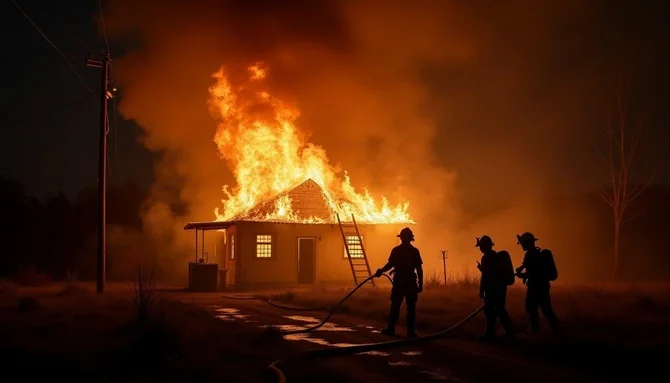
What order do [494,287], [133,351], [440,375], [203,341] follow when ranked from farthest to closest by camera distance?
[494,287], [203,341], [133,351], [440,375]

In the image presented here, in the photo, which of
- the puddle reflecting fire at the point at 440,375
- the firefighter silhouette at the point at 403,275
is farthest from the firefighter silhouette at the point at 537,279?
the puddle reflecting fire at the point at 440,375

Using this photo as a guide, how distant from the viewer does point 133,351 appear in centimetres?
916

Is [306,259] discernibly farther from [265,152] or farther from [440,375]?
[440,375]

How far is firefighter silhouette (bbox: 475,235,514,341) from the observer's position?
443 inches

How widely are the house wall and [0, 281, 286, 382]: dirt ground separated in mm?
15879

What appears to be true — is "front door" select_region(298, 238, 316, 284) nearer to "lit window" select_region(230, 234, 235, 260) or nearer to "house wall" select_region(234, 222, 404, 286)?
"house wall" select_region(234, 222, 404, 286)

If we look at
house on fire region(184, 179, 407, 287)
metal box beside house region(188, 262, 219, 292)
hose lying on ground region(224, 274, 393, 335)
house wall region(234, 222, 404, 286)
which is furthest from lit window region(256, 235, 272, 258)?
hose lying on ground region(224, 274, 393, 335)

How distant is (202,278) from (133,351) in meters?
19.6

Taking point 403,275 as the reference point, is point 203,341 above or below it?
below

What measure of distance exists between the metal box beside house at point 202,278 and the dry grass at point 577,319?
269 inches

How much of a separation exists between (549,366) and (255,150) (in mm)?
26431

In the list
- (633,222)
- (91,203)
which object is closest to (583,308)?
(633,222)

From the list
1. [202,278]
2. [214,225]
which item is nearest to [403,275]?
[202,278]

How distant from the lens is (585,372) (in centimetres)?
857
